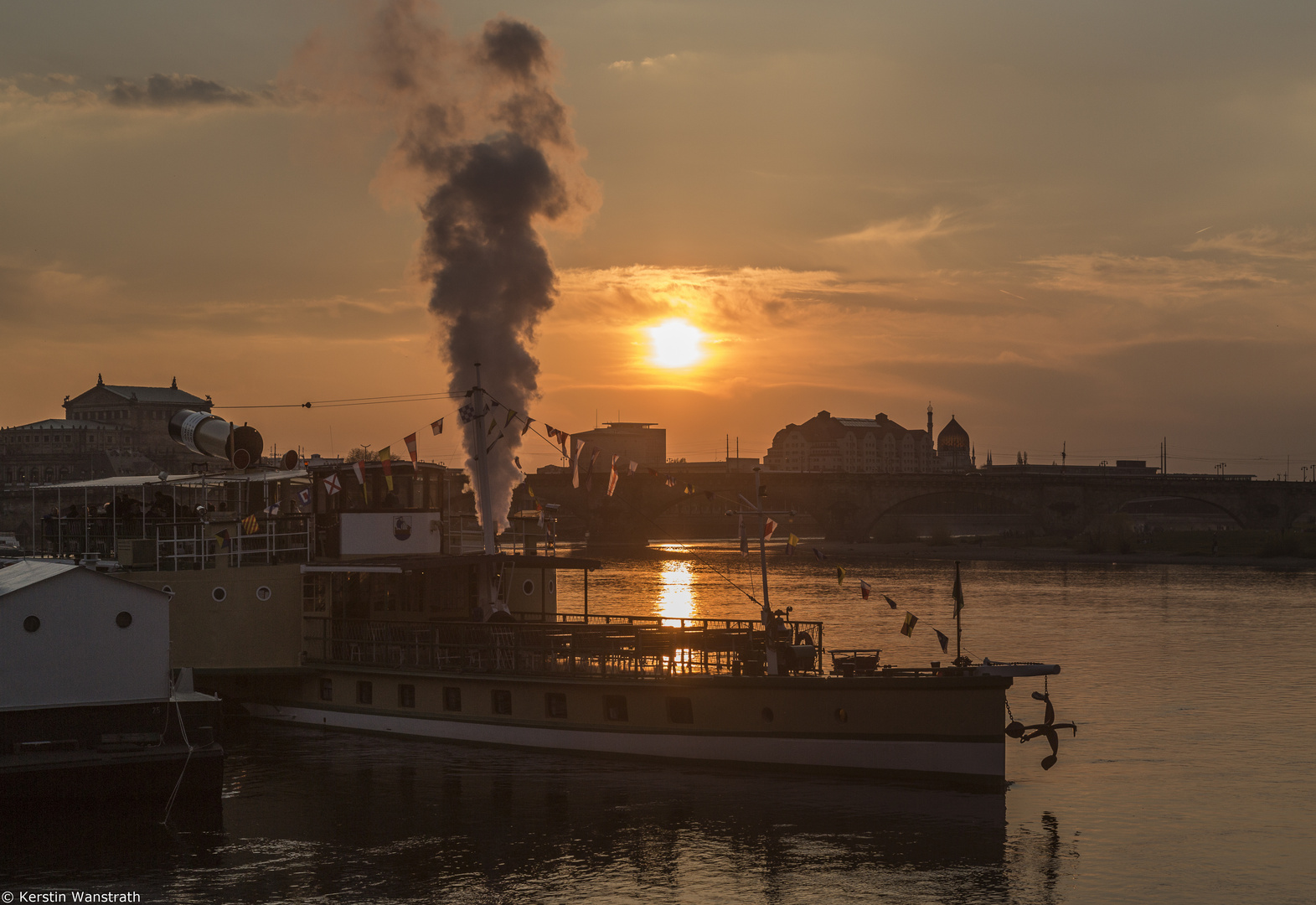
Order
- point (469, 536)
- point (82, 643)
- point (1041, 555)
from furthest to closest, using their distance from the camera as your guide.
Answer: point (1041, 555) → point (469, 536) → point (82, 643)

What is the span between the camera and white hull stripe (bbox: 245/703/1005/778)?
26906 millimetres

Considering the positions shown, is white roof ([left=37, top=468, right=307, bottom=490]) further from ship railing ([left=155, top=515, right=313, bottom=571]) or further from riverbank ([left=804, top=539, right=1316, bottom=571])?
riverbank ([left=804, top=539, right=1316, bottom=571])

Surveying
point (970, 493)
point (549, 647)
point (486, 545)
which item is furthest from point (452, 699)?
point (970, 493)

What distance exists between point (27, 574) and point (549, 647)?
12137 millimetres

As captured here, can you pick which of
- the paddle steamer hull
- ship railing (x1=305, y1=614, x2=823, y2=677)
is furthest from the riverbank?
the paddle steamer hull

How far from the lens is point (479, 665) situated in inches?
1251

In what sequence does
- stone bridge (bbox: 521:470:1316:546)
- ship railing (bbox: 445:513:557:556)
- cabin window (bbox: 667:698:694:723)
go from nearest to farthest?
1. cabin window (bbox: 667:698:694:723)
2. ship railing (bbox: 445:513:557:556)
3. stone bridge (bbox: 521:470:1316:546)

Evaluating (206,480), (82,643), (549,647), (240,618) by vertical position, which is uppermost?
(206,480)

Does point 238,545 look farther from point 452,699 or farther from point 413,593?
point 452,699

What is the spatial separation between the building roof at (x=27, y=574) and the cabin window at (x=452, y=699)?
30.9ft

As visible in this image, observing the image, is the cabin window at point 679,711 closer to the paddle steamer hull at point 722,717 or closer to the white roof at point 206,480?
the paddle steamer hull at point 722,717

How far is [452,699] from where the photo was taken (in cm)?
3216

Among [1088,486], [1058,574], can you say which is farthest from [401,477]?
[1088,486]

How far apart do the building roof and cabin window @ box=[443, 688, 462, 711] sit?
943 centimetres
